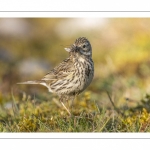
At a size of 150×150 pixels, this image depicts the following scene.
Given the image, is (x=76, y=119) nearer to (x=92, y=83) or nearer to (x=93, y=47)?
(x=92, y=83)

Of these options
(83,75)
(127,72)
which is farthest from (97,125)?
(127,72)

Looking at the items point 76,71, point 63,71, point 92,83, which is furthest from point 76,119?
point 92,83

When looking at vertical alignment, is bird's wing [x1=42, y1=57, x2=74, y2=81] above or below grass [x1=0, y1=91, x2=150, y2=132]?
above

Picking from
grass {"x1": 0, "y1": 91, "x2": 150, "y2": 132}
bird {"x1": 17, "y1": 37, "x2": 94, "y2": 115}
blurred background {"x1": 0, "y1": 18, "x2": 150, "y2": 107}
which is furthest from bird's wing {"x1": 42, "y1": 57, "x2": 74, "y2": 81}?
blurred background {"x1": 0, "y1": 18, "x2": 150, "y2": 107}

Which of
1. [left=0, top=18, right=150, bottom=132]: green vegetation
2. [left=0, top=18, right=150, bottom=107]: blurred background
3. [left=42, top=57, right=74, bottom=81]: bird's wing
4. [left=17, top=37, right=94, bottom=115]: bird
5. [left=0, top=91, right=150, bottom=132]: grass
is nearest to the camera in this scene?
[left=0, top=91, right=150, bottom=132]: grass

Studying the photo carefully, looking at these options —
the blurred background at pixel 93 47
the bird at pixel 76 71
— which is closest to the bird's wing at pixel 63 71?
the bird at pixel 76 71

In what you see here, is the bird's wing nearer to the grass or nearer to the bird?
the bird

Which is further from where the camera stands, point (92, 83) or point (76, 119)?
point (92, 83)
